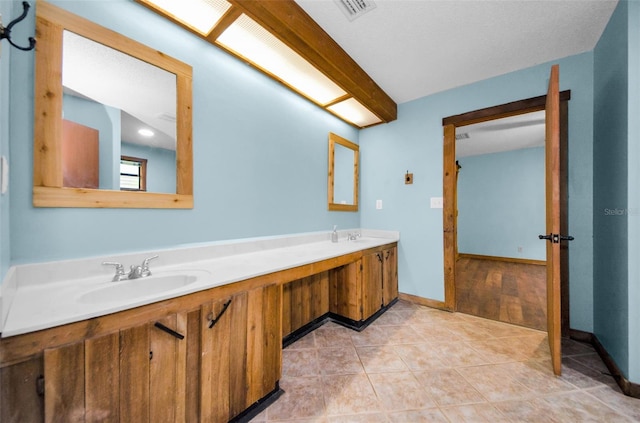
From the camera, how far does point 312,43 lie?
5.52ft

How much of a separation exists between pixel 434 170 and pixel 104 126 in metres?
2.97

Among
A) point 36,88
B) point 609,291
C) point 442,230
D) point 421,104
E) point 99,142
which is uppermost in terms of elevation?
point 421,104

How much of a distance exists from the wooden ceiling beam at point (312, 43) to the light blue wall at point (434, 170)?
72cm

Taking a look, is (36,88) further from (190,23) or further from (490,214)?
(490,214)

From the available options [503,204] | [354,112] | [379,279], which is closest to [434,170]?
[354,112]

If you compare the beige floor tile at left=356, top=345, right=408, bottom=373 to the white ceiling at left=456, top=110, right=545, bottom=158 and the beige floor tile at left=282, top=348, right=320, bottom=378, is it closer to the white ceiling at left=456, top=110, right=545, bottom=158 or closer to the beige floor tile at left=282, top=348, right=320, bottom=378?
the beige floor tile at left=282, top=348, right=320, bottom=378

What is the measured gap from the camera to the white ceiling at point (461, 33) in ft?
5.26

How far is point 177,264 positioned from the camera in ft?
4.63

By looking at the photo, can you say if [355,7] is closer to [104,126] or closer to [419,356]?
[104,126]

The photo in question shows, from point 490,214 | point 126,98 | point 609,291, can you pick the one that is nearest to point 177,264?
point 126,98

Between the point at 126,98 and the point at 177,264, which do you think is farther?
the point at 177,264

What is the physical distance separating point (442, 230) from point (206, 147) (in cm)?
259

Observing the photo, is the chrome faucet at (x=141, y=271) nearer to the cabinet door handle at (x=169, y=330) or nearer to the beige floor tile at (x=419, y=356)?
the cabinet door handle at (x=169, y=330)

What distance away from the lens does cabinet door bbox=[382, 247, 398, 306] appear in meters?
2.61
